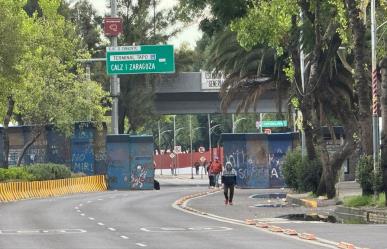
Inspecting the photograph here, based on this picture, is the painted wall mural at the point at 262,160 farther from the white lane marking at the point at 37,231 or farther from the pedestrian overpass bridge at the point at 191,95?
the white lane marking at the point at 37,231

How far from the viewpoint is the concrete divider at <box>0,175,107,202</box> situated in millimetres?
41662

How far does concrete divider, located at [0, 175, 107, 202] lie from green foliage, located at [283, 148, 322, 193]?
12368mm

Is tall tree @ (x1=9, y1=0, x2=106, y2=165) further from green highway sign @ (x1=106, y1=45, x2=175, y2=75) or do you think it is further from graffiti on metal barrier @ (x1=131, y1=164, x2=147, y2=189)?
green highway sign @ (x1=106, y1=45, x2=175, y2=75)

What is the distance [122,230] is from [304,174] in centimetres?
1501

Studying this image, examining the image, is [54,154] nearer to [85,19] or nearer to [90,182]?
[90,182]

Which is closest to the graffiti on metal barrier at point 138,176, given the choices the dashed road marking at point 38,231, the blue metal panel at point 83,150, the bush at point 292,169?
the blue metal panel at point 83,150

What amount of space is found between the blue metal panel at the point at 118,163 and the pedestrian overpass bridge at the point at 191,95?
35.9 feet

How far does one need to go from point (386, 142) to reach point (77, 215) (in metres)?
9.63

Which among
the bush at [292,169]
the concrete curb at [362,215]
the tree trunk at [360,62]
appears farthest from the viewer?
the bush at [292,169]

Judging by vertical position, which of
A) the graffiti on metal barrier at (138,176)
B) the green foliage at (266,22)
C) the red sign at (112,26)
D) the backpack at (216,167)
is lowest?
the graffiti on metal barrier at (138,176)

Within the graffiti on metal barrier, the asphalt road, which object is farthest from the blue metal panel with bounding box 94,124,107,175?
the asphalt road

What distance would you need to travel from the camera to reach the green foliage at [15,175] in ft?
143

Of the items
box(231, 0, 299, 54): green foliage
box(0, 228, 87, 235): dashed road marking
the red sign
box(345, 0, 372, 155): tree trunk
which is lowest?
box(0, 228, 87, 235): dashed road marking

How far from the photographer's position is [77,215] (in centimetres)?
2880
